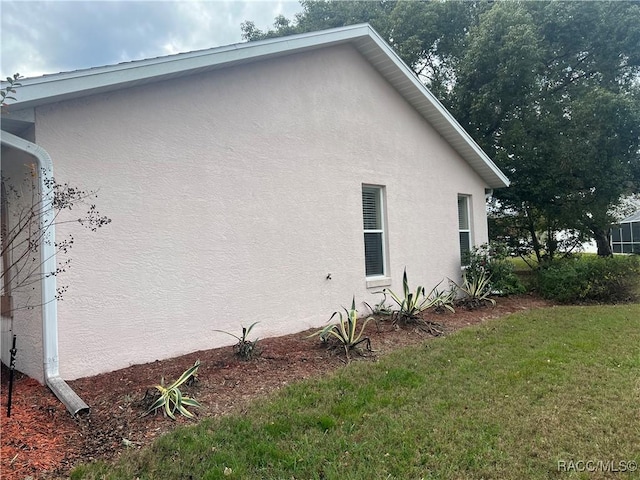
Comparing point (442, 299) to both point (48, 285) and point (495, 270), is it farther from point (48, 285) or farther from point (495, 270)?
point (48, 285)

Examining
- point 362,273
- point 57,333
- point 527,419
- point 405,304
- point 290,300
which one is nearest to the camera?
point 527,419

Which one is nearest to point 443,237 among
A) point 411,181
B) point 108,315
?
point 411,181

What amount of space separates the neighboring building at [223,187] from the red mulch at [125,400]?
36cm

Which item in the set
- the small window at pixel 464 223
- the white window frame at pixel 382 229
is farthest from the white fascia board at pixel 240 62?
the white window frame at pixel 382 229

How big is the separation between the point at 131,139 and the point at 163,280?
6.11ft

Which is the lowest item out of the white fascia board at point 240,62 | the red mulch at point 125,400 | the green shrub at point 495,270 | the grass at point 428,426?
the grass at point 428,426

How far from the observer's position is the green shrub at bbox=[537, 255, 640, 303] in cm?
1109

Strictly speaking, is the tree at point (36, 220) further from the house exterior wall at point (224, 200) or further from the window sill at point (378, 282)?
the window sill at point (378, 282)

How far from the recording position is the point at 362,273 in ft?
28.2

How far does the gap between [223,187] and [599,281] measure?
10.2 metres

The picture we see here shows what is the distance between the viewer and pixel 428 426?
3977mm

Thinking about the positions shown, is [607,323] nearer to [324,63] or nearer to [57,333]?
[324,63]

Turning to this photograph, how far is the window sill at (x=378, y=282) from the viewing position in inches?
344

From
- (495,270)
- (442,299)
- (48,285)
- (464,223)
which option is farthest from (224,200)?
(464,223)
